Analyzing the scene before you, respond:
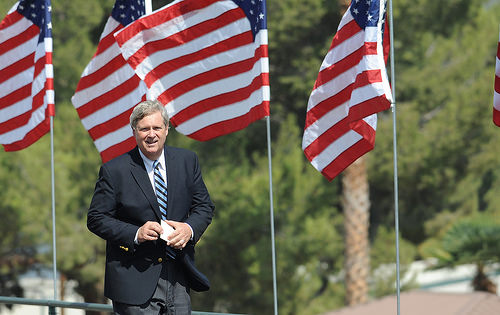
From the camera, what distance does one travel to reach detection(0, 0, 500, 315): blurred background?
1923cm

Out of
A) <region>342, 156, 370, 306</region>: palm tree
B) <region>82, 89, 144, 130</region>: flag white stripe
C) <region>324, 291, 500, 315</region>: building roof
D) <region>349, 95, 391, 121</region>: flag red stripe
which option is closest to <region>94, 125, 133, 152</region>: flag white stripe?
<region>82, 89, 144, 130</region>: flag white stripe

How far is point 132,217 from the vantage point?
396 cm

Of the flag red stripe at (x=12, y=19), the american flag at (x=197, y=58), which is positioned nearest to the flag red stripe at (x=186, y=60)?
the american flag at (x=197, y=58)

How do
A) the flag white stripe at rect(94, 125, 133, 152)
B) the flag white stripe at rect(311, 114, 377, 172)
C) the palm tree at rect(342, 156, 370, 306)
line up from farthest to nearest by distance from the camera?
the palm tree at rect(342, 156, 370, 306)
the flag white stripe at rect(94, 125, 133, 152)
the flag white stripe at rect(311, 114, 377, 172)

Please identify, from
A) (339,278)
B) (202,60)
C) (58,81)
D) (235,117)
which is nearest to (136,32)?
(202,60)

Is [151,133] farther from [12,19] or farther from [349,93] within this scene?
[12,19]

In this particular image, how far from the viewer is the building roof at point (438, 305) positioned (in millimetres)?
13562

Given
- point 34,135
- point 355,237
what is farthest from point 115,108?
point 355,237

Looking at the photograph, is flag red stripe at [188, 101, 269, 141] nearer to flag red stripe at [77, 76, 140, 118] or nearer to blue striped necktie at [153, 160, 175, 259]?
flag red stripe at [77, 76, 140, 118]

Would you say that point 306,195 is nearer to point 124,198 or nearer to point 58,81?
point 58,81

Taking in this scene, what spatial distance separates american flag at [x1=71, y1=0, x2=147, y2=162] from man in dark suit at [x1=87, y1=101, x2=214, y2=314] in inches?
143

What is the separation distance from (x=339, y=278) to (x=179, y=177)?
18.9 metres

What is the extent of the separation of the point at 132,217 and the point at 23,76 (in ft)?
15.0

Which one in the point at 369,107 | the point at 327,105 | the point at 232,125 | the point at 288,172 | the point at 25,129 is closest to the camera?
the point at 369,107
